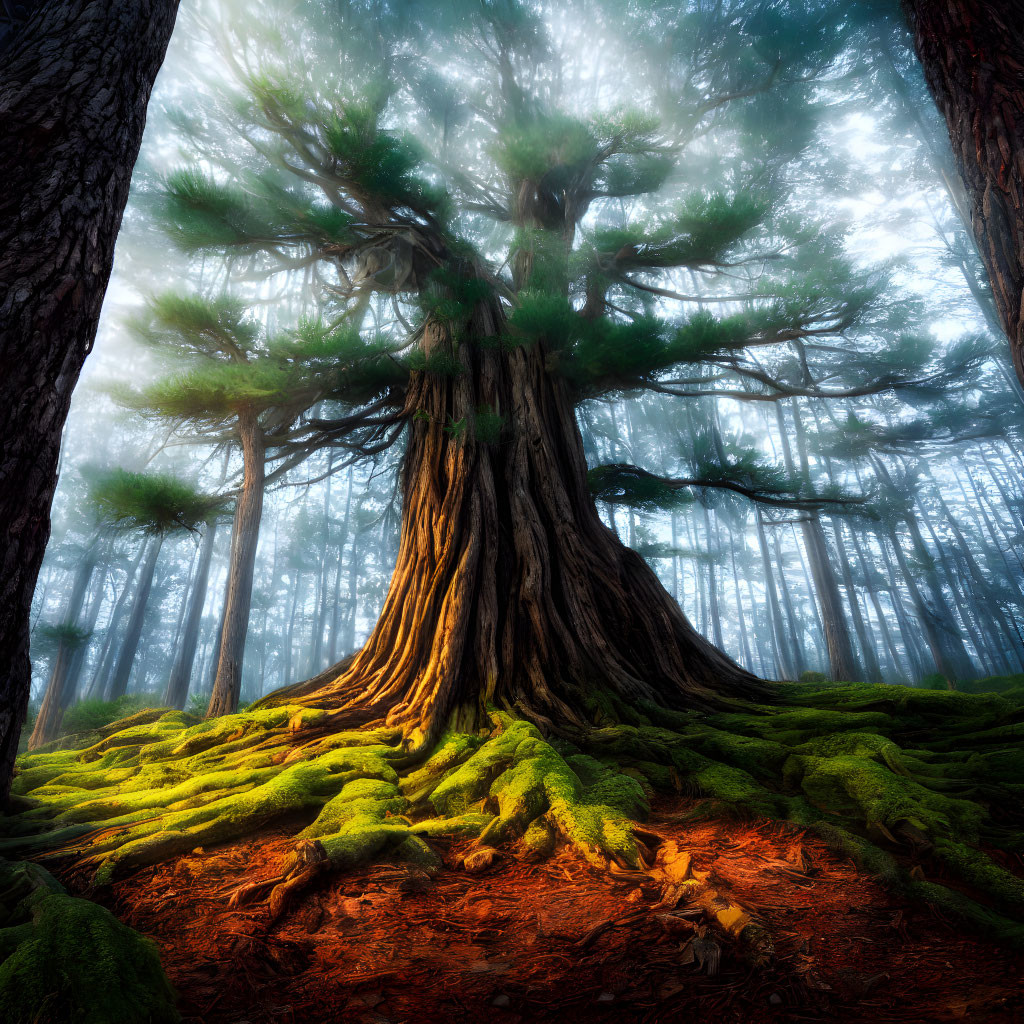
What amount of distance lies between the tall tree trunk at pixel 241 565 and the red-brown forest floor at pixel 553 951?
3985 millimetres

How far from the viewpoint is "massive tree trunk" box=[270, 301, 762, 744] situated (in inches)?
157

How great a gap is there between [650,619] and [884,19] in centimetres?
1253

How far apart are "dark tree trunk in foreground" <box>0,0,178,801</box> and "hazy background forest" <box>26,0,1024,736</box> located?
11.0ft

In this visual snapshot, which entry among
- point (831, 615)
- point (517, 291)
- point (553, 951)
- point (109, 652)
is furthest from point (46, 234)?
point (109, 652)

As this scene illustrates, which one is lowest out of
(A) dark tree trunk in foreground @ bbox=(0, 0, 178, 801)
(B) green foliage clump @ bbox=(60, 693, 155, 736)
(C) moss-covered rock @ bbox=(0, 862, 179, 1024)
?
(C) moss-covered rock @ bbox=(0, 862, 179, 1024)

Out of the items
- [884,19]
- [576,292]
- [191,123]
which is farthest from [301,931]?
[884,19]

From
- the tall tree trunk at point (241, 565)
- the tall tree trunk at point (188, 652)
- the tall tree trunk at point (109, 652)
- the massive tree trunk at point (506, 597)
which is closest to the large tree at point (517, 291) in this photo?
the massive tree trunk at point (506, 597)

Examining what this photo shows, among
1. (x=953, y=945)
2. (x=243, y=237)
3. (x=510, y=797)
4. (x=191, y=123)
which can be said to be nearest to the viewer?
(x=953, y=945)

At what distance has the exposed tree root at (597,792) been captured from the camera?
1.91 meters

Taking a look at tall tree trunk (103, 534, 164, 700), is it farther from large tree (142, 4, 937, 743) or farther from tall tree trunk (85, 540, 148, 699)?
large tree (142, 4, 937, 743)

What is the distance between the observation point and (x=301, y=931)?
165cm

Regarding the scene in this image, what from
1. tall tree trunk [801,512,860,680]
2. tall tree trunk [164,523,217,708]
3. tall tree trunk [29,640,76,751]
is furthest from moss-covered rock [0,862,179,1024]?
tall tree trunk [801,512,860,680]

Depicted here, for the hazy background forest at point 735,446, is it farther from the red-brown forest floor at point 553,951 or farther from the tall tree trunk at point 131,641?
the red-brown forest floor at point 553,951

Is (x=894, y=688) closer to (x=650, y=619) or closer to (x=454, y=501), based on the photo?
(x=650, y=619)
